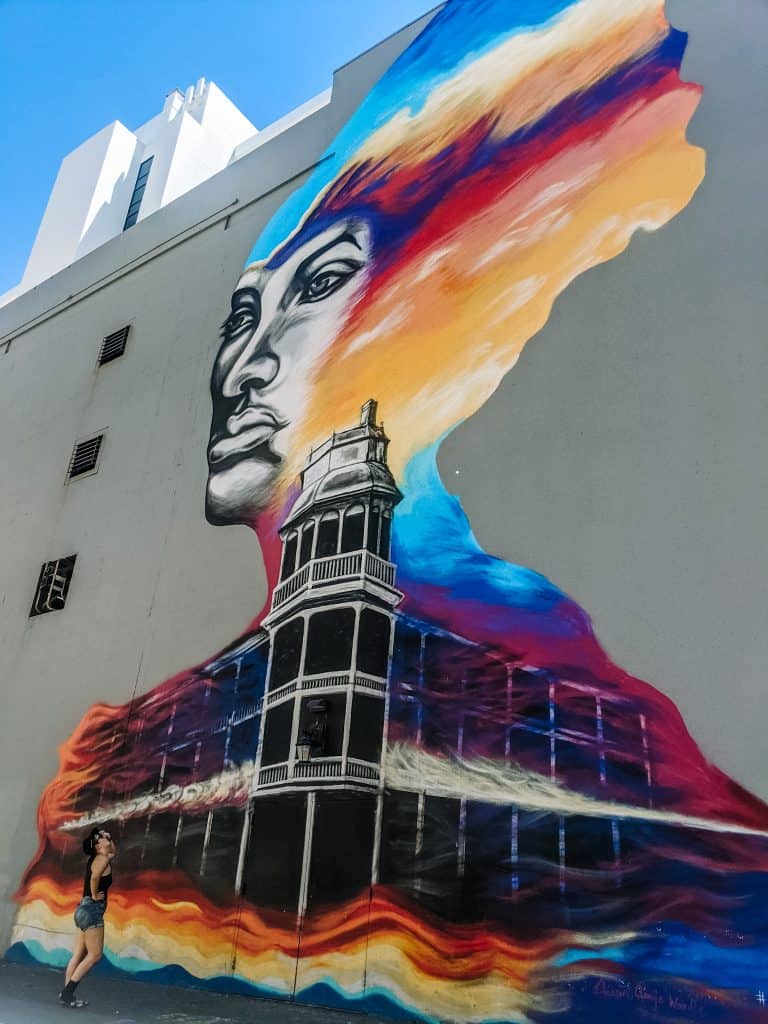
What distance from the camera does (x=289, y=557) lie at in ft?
28.9

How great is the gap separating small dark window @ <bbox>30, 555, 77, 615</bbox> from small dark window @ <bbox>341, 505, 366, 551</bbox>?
4.77 metres

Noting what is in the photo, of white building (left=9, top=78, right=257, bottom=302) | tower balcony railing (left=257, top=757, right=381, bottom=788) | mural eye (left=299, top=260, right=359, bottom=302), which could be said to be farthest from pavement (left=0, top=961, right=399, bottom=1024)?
white building (left=9, top=78, right=257, bottom=302)

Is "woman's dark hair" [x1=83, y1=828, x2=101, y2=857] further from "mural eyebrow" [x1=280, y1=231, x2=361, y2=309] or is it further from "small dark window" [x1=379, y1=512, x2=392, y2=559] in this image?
"mural eyebrow" [x1=280, y1=231, x2=361, y2=309]

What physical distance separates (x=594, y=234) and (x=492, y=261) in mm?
1113

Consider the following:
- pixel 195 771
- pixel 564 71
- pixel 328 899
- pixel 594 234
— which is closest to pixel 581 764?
pixel 328 899

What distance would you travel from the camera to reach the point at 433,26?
10.8 metres

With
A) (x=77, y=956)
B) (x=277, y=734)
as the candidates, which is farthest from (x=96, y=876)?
(x=277, y=734)

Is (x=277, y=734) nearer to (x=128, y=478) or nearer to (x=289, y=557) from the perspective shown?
(x=289, y=557)

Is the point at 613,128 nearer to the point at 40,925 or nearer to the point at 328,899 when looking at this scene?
the point at 328,899

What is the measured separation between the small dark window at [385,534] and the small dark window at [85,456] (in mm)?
5680

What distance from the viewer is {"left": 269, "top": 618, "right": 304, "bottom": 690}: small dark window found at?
8.14m

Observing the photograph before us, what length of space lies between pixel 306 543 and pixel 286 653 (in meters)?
1.17
